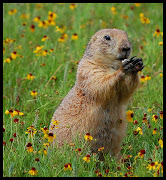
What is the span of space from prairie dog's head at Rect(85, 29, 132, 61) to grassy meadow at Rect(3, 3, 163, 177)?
0.85 m

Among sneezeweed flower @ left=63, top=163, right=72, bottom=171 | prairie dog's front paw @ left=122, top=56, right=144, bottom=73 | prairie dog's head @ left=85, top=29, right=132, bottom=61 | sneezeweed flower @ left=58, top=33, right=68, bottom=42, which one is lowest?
sneezeweed flower @ left=63, top=163, right=72, bottom=171

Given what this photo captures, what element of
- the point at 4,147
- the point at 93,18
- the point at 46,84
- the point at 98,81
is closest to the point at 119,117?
the point at 98,81

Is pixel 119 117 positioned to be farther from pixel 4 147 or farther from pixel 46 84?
pixel 46 84

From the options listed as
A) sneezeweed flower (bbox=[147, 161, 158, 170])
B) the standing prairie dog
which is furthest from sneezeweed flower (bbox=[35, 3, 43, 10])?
sneezeweed flower (bbox=[147, 161, 158, 170])

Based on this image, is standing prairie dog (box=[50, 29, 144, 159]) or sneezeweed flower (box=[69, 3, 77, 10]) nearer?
standing prairie dog (box=[50, 29, 144, 159])

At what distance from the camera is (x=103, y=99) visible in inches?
236

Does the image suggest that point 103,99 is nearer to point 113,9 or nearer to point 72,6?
point 113,9

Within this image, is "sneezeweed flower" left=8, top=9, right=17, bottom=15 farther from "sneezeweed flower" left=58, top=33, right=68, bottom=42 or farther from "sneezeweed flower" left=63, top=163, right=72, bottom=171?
"sneezeweed flower" left=63, top=163, right=72, bottom=171

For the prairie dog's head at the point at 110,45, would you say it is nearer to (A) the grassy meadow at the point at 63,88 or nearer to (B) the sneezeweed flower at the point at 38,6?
(A) the grassy meadow at the point at 63,88

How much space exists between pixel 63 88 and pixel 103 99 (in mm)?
1775

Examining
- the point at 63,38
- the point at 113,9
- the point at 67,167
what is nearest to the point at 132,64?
the point at 67,167

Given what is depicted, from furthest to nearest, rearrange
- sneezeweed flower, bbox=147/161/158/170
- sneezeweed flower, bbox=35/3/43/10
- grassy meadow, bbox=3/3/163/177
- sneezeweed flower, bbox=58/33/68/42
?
sneezeweed flower, bbox=35/3/43/10 < sneezeweed flower, bbox=58/33/68/42 < grassy meadow, bbox=3/3/163/177 < sneezeweed flower, bbox=147/161/158/170

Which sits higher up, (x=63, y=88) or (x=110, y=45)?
(x=110, y=45)

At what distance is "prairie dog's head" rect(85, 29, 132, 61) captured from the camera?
6.15 m
